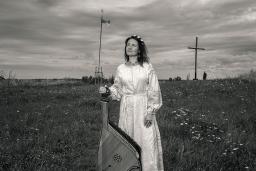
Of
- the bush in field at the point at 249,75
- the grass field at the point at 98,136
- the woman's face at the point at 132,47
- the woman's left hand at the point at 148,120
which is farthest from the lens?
the bush in field at the point at 249,75

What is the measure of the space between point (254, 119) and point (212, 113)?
1.52m

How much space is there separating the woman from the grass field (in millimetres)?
1388

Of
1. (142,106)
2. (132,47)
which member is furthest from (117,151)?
(132,47)

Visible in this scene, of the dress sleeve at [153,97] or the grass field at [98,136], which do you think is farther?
the grass field at [98,136]

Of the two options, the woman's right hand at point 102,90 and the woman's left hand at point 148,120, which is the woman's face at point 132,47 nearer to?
the woman's right hand at point 102,90

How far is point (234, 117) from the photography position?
10859 millimetres

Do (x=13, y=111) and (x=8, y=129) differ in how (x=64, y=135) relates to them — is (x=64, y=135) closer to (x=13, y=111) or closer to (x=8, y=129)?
(x=8, y=129)

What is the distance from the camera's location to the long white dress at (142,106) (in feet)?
17.2

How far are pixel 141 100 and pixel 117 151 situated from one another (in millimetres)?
1382

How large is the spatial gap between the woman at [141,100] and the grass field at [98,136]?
139 cm

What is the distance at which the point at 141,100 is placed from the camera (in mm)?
5379

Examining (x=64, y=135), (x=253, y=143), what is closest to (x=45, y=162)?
(x=64, y=135)

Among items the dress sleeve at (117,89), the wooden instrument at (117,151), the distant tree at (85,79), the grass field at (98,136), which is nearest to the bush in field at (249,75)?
the grass field at (98,136)

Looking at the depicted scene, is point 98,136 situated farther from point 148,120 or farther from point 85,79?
point 85,79
